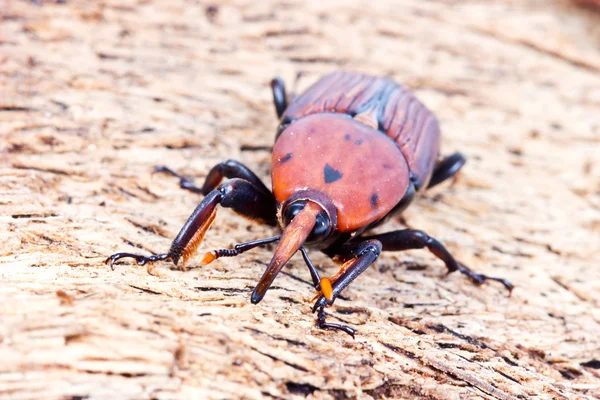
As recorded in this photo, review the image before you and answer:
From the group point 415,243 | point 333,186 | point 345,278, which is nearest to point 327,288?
point 345,278

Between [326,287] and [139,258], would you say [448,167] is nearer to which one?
[326,287]

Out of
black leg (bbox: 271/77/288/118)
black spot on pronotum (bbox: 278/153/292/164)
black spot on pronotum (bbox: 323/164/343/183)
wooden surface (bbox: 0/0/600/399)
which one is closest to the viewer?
wooden surface (bbox: 0/0/600/399)

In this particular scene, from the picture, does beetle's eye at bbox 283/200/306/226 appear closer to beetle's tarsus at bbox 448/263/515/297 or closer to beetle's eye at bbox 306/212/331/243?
beetle's eye at bbox 306/212/331/243

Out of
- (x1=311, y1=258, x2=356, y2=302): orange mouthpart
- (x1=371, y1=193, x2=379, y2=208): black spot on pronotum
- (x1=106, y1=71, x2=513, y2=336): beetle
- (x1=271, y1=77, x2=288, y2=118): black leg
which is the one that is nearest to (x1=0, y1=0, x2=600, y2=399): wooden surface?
(x1=311, y1=258, x2=356, y2=302): orange mouthpart

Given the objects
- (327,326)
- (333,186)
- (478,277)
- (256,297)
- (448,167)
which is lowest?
(478,277)

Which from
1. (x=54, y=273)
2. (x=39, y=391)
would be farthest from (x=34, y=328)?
(x=54, y=273)

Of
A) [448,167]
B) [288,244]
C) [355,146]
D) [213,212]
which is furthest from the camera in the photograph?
[448,167]
